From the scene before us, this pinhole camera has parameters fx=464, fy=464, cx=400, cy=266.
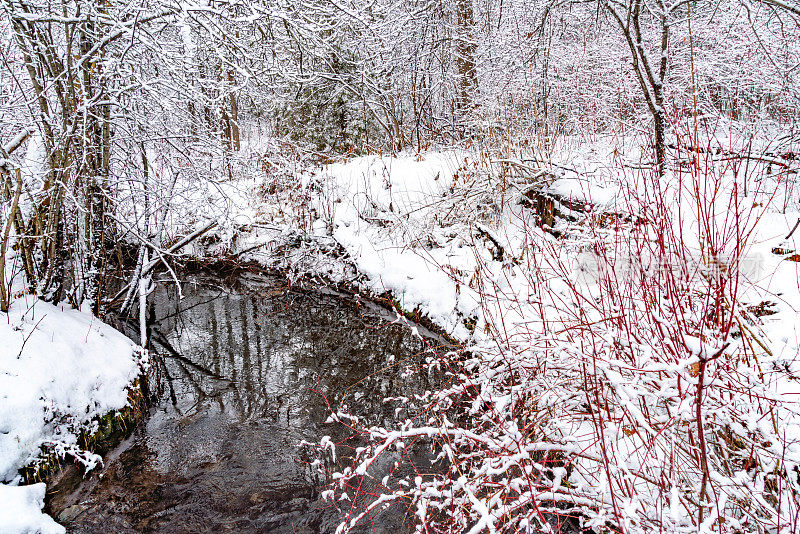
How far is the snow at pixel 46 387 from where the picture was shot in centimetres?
308

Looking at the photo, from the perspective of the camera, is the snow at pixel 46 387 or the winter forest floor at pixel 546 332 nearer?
the winter forest floor at pixel 546 332

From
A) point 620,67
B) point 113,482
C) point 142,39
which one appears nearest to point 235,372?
point 113,482

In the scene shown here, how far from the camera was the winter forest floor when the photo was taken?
193 centimetres

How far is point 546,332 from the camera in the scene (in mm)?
2611

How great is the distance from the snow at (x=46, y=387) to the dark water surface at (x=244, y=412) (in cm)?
27

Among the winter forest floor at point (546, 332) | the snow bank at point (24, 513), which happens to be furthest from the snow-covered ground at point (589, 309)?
the snow bank at point (24, 513)

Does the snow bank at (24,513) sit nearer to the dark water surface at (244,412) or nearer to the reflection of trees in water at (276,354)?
the dark water surface at (244,412)

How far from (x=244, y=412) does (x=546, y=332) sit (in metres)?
3.08

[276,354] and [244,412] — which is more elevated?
[276,354]

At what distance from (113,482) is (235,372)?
1779mm

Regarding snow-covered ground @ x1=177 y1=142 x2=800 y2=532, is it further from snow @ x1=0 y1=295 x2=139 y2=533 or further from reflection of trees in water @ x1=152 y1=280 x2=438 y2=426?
snow @ x1=0 y1=295 x2=139 y2=533

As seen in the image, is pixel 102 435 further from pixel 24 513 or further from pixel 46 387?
pixel 24 513

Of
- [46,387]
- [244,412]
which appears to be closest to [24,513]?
[46,387]

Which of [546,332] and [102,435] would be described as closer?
[546,332]
